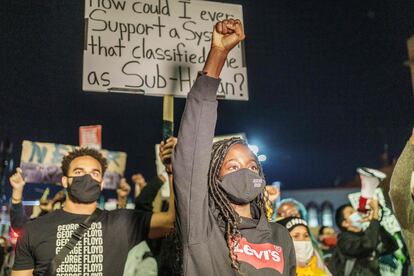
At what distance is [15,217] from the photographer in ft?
13.3

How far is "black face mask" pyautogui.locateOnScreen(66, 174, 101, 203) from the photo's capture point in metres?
3.25

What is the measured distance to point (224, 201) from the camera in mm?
2057

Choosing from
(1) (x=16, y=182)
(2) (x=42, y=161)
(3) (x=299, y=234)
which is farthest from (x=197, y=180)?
(2) (x=42, y=161)

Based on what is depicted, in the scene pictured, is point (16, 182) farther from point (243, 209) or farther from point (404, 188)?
point (404, 188)

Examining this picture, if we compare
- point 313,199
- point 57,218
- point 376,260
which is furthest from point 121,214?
point 313,199

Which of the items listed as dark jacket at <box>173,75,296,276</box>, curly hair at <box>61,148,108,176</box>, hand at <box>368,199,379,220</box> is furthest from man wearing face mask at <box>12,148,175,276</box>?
hand at <box>368,199,379,220</box>

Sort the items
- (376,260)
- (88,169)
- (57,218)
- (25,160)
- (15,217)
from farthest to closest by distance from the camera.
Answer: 1. (25,160)
2. (376,260)
3. (15,217)
4. (88,169)
5. (57,218)

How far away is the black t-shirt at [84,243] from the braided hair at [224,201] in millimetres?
1062

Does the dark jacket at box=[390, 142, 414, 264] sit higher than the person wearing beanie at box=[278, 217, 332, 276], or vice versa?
the dark jacket at box=[390, 142, 414, 264]

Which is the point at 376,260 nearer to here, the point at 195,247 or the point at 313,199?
the point at 195,247

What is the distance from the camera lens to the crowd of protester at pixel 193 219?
1.87 m

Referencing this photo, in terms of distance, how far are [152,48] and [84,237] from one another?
5.45ft

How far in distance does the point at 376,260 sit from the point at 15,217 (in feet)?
13.6

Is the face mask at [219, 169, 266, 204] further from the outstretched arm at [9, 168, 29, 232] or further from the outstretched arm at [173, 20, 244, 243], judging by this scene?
the outstretched arm at [9, 168, 29, 232]
